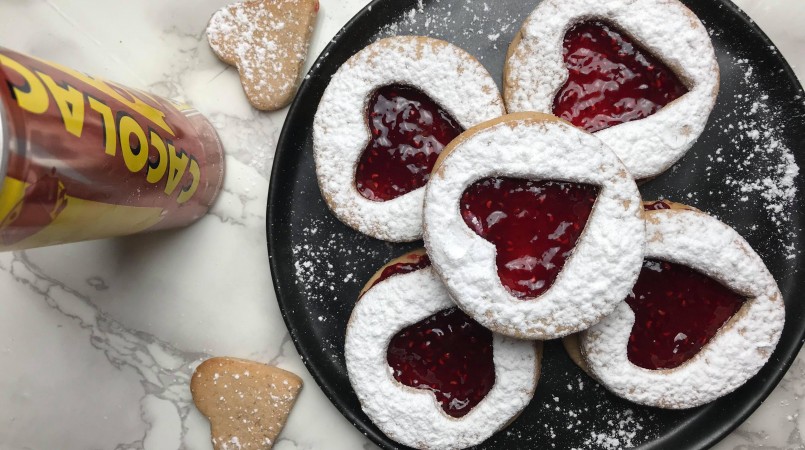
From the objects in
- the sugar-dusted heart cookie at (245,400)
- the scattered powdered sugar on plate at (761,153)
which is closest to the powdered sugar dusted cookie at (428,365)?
the sugar-dusted heart cookie at (245,400)

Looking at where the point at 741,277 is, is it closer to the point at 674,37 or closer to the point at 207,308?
the point at 674,37

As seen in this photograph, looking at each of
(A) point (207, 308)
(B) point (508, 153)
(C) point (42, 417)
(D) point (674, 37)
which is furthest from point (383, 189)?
(C) point (42, 417)

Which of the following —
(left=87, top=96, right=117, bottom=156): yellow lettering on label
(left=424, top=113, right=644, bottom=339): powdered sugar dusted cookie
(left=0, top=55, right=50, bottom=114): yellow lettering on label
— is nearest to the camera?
(left=0, top=55, right=50, bottom=114): yellow lettering on label

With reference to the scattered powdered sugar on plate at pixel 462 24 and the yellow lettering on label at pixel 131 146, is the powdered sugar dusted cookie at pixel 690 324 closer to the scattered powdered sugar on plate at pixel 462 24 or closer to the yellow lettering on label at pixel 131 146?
the scattered powdered sugar on plate at pixel 462 24

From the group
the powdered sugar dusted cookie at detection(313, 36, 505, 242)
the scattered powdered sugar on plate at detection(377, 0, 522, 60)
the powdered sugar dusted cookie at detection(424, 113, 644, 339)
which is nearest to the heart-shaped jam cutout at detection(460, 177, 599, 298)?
the powdered sugar dusted cookie at detection(424, 113, 644, 339)

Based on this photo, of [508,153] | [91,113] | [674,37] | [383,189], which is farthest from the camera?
[383,189]

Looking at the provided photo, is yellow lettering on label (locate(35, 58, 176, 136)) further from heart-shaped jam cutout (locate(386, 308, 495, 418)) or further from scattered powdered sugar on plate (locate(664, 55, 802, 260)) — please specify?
scattered powdered sugar on plate (locate(664, 55, 802, 260))

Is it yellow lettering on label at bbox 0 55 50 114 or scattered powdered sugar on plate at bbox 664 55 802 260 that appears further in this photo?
scattered powdered sugar on plate at bbox 664 55 802 260
